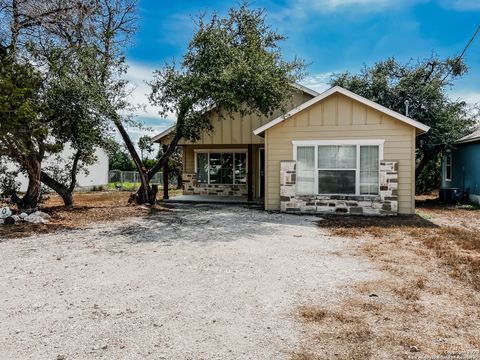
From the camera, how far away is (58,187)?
12.8 metres

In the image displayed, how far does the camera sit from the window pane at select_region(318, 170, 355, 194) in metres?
11.2

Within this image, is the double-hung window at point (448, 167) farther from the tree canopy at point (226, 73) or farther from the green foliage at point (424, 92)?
the tree canopy at point (226, 73)

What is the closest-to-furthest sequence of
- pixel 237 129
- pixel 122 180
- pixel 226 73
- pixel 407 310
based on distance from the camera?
pixel 407 310 < pixel 226 73 < pixel 237 129 < pixel 122 180

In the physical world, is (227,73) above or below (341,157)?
above

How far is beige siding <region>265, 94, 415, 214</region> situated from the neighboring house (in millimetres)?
5809

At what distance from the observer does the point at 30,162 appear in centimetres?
1046

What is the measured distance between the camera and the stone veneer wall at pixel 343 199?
10.9 m

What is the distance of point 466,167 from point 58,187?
1675cm

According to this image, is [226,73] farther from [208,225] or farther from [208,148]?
[208,148]

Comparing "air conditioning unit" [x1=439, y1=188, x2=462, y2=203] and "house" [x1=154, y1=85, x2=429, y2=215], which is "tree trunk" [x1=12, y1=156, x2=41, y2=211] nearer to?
"house" [x1=154, y1=85, x2=429, y2=215]

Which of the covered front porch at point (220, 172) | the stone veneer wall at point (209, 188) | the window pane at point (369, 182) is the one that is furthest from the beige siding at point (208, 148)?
the window pane at point (369, 182)

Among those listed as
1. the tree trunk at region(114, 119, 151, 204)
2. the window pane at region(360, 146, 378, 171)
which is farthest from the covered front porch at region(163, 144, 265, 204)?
the window pane at region(360, 146, 378, 171)

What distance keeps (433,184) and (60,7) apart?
20.5 meters

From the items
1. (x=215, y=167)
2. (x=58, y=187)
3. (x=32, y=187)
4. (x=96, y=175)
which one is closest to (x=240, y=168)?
(x=215, y=167)
